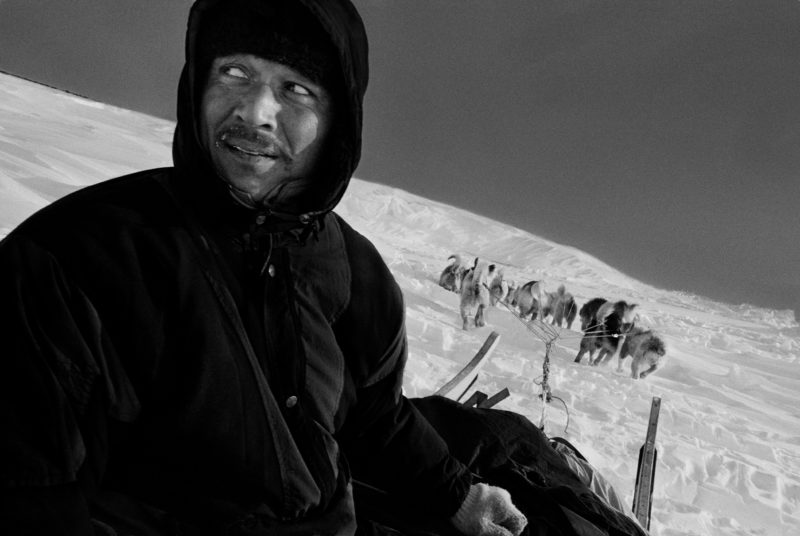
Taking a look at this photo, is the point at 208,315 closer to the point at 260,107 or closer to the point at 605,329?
the point at 260,107

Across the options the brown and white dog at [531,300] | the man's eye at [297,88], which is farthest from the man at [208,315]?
the brown and white dog at [531,300]

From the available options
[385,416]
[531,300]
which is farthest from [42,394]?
[531,300]

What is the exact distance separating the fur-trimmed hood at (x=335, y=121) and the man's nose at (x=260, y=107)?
0.12 m

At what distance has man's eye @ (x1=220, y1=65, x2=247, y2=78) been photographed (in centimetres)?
113

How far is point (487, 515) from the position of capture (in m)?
1.72

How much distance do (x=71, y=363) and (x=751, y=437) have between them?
8532 mm

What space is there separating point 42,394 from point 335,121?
843 millimetres

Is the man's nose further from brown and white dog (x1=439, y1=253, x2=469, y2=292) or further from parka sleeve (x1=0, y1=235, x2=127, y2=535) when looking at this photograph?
brown and white dog (x1=439, y1=253, x2=469, y2=292)

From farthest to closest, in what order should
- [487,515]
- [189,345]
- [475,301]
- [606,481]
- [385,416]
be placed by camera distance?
[475,301] → [606,481] → [487,515] → [385,416] → [189,345]

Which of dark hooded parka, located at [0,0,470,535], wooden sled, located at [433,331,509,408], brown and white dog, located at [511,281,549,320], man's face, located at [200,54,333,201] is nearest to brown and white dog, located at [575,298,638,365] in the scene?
brown and white dog, located at [511,281,549,320]

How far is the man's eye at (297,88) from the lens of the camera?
1161 millimetres

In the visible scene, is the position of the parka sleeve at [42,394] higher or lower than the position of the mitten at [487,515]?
higher

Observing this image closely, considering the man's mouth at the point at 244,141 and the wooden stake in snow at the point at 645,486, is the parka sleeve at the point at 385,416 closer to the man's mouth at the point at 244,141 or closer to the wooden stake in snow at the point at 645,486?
the man's mouth at the point at 244,141

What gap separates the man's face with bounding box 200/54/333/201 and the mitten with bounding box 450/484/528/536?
4.10 ft
